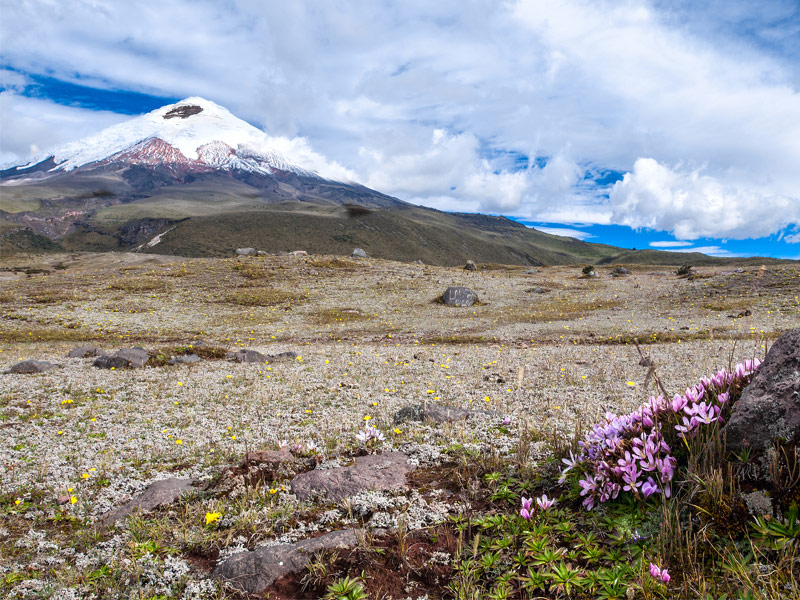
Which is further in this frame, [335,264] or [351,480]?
[335,264]

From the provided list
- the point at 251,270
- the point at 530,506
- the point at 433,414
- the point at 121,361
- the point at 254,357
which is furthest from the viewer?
the point at 251,270

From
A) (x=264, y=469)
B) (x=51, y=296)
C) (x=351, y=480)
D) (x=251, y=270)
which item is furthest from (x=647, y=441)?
(x=251, y=270)

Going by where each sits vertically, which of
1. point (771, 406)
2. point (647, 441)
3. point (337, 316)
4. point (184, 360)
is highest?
point (771, 406)

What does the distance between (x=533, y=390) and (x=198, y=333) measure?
Result: 23.4m

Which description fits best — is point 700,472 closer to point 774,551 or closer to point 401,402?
point 774,551

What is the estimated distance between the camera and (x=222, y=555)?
398 cm

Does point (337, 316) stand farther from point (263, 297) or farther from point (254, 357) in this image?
point (254, 357)

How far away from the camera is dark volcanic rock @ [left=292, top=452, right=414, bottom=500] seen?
4914 millimetres

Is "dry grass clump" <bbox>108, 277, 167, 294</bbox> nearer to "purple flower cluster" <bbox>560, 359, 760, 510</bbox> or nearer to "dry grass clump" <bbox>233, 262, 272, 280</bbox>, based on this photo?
"dry grass clump" <bbox>233, 262, 272, 280</bbox>

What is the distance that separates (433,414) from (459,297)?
3312cm

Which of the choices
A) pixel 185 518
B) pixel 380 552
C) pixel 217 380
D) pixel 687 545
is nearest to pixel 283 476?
pixel 185 518

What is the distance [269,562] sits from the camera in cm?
359

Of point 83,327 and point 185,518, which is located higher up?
point 185,518

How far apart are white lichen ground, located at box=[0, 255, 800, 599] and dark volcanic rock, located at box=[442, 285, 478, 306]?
4376 millimetres
